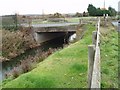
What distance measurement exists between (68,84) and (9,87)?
7.02ft

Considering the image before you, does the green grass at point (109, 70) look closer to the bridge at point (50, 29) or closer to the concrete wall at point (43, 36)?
the bridge at point (50, 29)

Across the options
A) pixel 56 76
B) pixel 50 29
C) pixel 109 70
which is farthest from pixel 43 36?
pixel 109 70

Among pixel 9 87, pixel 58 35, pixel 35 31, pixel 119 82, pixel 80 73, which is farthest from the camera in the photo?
pixel 58 35

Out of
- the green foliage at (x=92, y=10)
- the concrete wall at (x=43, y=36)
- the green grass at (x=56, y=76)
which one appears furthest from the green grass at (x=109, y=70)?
the green foliage at (x=92, y=10)

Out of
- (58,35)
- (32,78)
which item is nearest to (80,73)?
(32,78)

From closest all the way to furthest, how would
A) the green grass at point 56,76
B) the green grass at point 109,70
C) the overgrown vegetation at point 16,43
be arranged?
the green grass at point 109,70
the green grass at point 56,76
the overgrown vegetation at point 16,43

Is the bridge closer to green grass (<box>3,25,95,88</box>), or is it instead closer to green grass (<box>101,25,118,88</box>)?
green grass (<box>101,25,118,88</box>)

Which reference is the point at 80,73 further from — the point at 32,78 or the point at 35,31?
the point at 35,31

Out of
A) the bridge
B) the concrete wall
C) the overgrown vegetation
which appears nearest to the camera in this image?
the overgrown vegetation

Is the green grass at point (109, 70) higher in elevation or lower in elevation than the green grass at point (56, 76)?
higher

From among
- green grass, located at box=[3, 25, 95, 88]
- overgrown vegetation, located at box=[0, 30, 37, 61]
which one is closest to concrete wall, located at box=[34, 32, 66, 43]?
overgrown vegetation, located at box=[0, 30, 37, 61]

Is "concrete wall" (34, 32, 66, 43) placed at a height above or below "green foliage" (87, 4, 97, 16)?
below

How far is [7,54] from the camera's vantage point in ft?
96.1

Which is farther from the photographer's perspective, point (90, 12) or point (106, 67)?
point (90, 12)
